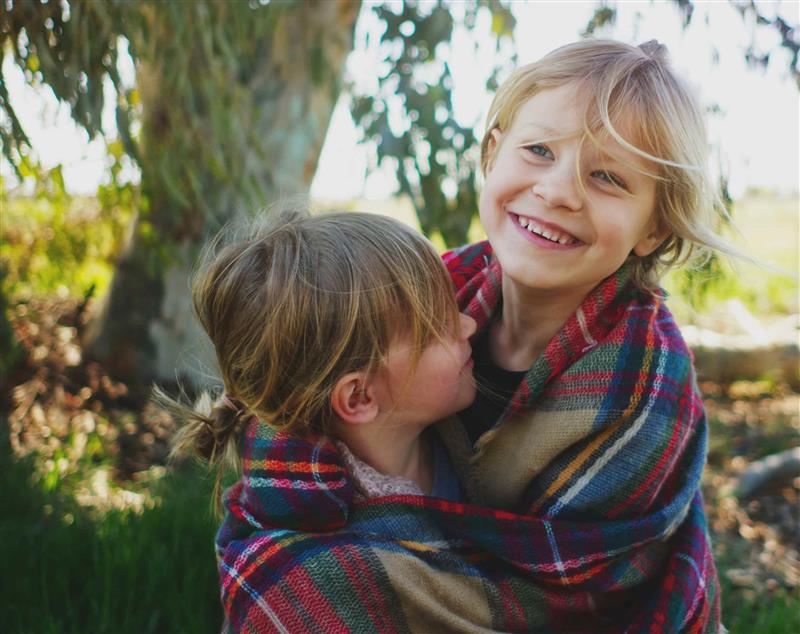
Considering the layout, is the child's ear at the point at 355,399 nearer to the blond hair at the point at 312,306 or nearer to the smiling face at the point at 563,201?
the blond hair at the point at 312,306

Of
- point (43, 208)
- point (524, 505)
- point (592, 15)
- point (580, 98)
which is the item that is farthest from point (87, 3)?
point (43, 208)

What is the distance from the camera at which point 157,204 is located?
390 cm

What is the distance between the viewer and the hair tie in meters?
1.79

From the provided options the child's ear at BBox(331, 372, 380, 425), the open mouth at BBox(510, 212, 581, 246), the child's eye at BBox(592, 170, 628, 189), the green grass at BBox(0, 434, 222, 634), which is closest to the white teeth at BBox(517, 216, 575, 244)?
the open mouth at BBox(510, 212, 581, 246)

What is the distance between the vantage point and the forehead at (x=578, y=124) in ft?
5.37

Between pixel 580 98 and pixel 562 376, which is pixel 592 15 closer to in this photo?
pixel 580 98

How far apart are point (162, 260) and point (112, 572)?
176 cm

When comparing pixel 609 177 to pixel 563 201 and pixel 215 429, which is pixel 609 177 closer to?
pixel 563 201

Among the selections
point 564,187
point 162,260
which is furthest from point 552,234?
point 162,260

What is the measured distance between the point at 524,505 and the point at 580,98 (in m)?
0.83

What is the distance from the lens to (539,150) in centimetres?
173

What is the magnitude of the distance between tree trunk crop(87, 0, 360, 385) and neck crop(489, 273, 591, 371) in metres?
1.31

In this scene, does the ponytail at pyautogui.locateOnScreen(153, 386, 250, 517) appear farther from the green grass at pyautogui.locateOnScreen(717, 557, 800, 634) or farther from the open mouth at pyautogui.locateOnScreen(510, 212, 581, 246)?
the green grass at pyautogui.locateOnScreen(717, 557, 800, 634)

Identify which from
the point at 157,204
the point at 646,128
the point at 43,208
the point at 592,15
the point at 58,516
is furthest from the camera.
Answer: the point at 43,208
